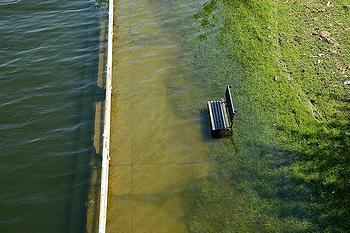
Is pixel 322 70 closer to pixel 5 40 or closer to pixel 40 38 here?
pixel 40 38

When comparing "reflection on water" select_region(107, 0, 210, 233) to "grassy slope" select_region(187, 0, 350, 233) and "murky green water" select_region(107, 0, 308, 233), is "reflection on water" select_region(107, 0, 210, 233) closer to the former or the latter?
"murky green water" select_region(107, 0, 308, 233)

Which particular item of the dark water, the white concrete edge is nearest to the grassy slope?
the white concrete edge

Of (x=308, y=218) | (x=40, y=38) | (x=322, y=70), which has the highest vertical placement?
(x=40, y=38)

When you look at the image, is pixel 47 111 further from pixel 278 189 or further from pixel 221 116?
pixel 278 189

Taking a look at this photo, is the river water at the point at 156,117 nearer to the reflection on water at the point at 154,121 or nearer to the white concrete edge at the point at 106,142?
the reflection on water at the point at 154,121

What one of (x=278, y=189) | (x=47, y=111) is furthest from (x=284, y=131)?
(x=47, y=111)

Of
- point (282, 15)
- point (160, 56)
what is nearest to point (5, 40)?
point (160, 56)
